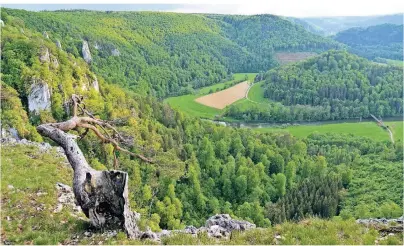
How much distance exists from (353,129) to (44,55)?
112 metres

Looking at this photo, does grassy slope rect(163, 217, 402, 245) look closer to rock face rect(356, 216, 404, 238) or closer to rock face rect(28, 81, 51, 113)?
rock face rect(356, 216, 404, 238)

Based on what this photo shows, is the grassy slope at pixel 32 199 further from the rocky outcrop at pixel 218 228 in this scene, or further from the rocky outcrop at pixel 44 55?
the rocky outcrop at pixel 44 55

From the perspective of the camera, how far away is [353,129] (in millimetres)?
143375

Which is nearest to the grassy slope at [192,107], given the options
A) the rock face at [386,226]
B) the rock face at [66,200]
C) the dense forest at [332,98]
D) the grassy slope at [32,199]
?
the dense forest at [332,98]

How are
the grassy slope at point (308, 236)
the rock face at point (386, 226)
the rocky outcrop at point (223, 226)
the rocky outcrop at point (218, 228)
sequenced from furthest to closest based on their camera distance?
the rocky outcrop at point (223, 226)
the rocky outcrop at point (218, 228)
the rock face at point (386, 226)
the grassy slope at point (308, 236)

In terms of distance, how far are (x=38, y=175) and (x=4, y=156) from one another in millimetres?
4003

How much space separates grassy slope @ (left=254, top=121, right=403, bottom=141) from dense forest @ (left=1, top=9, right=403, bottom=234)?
17213 mm

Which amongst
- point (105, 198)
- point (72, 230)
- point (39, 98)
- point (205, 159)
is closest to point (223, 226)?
point (105, 198)

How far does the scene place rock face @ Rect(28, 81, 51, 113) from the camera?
A: 56.9 meters

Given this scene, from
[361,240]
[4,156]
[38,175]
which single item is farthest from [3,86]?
[361,240]

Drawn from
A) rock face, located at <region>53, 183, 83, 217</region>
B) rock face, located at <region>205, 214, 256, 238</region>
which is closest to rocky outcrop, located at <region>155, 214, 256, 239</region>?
rock face, located at <region>205, 214, 256, 238</region>

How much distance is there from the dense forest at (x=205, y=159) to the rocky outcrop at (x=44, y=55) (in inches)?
6.8

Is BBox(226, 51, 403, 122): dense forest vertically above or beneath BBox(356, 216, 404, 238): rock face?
beneath

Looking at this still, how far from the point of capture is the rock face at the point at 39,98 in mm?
56938
